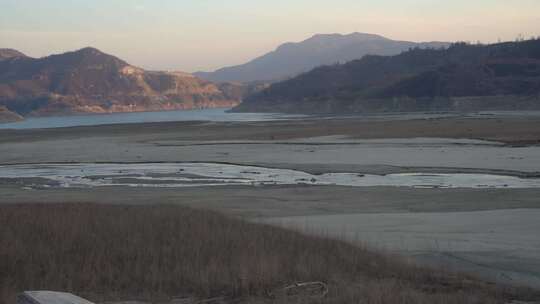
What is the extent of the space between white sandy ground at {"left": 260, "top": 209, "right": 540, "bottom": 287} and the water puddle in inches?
283

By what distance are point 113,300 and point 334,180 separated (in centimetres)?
1857

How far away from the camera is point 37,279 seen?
9938 millimetres

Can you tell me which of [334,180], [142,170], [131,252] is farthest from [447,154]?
[131,252]

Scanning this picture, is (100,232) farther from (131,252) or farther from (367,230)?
(367,230)

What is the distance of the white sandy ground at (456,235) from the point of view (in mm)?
11484

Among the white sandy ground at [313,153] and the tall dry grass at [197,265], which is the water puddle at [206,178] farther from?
the tall dry grass at [197,265]

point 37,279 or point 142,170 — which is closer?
point 37,279

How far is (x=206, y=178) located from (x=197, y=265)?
18974 mm

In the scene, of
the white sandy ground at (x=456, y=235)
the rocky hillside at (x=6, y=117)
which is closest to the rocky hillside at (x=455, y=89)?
the rocky hillside at (x=6, y=117)

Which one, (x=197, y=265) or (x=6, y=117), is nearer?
(x=197, y=265)

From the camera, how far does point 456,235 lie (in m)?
14.5

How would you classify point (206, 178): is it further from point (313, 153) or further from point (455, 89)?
point (455, 89)

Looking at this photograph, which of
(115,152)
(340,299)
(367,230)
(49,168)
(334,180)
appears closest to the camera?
(340,299)

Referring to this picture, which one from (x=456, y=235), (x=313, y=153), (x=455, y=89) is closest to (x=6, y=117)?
(x=455, y=89)
